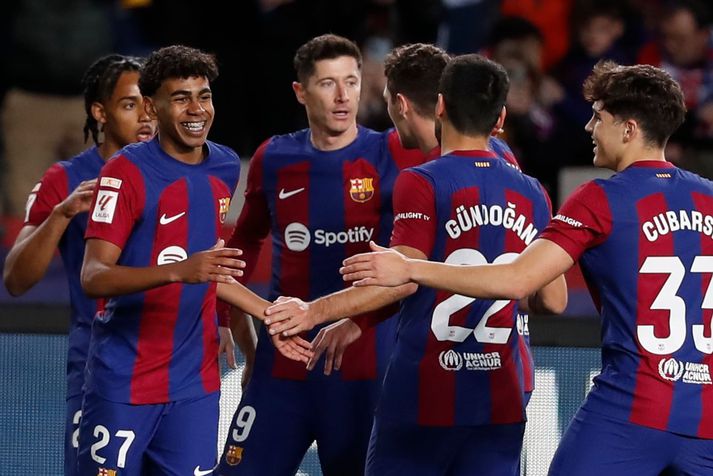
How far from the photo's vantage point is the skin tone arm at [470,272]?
13.7ft

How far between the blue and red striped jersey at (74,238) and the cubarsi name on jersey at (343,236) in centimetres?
92

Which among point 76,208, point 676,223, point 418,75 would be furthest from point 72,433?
point 676,223

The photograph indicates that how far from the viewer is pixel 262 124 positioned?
10016 mm

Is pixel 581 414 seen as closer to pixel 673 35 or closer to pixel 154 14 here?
pixel 673 35

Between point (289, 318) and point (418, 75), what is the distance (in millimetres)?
1087

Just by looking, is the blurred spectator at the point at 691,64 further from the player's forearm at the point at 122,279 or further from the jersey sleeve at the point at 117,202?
the player's forearm at the point at 122,279

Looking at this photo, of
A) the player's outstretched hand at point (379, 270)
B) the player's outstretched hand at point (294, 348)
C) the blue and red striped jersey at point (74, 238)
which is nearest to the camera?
the player's outstretched hand at point (379, 270)

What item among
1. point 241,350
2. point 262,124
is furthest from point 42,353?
point 262,124

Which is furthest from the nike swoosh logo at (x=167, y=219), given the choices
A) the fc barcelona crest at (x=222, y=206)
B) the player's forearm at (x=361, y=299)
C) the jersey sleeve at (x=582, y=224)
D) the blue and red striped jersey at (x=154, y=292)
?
the jersey sleeve at (x=582, y=224)

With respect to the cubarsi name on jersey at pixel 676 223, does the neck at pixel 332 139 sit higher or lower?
higher

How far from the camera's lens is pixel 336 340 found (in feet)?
16.8

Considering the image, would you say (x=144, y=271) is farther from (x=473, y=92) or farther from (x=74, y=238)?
(x=473, y=92)

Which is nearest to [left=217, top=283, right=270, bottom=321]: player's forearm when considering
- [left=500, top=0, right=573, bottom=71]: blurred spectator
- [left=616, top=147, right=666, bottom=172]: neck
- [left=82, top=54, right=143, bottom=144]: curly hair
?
[left=82, top=54, right=143, bottom=144]: curly hair

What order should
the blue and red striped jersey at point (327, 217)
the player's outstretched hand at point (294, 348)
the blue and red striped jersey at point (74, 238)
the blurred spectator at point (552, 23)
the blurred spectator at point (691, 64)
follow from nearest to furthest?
the player's outstretched hand at point (294, 348), the blue and red striped jersey at point (74, 238), the blue and red striped jersey at point (327, 217), the blurred spectator at point (691, 64), the blurred spectator at point (552, 23)
